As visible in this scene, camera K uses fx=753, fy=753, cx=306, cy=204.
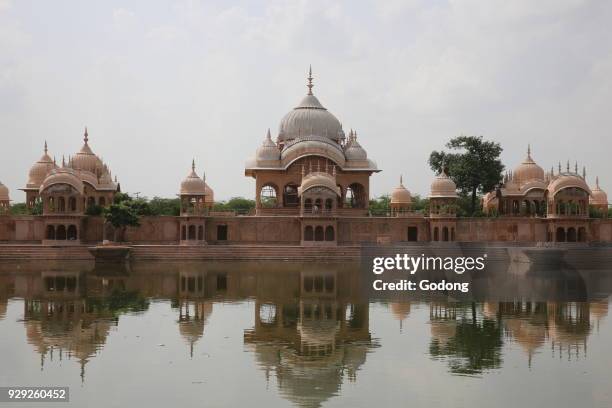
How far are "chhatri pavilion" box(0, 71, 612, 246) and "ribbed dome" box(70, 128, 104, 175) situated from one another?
2.22 feet

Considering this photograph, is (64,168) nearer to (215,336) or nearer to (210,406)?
(215,336)

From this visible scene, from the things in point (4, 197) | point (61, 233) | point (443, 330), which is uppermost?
point (4, 197)

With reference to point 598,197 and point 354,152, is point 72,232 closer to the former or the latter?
point 354,152

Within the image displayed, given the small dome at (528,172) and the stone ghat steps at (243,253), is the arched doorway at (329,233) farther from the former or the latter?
the small dome at (528,172)

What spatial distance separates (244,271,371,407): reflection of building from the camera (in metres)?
11.0

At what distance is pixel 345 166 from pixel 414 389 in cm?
3035

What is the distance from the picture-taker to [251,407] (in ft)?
32.5

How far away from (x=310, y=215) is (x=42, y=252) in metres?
12.1

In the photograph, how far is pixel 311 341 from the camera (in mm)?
13898

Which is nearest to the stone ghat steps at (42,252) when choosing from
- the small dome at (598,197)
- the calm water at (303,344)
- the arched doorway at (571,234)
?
the calm water at (303,344)

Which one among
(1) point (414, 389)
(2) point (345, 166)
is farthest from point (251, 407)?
(2) point (345, 166)

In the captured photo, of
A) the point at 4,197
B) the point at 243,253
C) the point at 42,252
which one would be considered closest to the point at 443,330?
the point at 243,253

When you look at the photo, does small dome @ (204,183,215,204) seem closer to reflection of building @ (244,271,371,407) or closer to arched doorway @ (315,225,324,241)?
arched doorway @ (315,225,324,241)

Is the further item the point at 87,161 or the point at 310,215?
the point at 87,161
